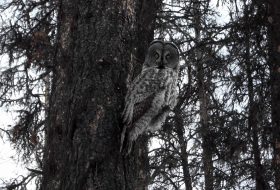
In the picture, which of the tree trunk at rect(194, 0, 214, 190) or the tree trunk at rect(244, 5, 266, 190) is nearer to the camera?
Result: the tree trunk at rect(244, 5, 266, 190)

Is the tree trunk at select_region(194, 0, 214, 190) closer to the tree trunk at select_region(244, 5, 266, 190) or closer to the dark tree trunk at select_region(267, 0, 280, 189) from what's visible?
the tree trunk at select_region(244, 5, 266, 190)

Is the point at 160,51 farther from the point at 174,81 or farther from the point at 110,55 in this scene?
the point at 110,55

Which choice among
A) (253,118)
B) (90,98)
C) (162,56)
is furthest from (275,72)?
(90,98)

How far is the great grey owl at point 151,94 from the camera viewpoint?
3469 mm

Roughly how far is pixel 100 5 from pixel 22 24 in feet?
15.6

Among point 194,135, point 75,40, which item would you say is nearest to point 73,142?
point 75,40

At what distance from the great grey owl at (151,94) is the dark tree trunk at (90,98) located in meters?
0.13

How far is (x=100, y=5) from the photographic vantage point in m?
3.43

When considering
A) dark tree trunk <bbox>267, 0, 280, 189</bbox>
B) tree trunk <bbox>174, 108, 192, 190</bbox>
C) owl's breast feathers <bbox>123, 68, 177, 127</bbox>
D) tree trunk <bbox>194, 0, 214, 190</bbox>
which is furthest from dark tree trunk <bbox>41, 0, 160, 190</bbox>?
tree trunk <bbox>174, 108, 192, 190</bbox>

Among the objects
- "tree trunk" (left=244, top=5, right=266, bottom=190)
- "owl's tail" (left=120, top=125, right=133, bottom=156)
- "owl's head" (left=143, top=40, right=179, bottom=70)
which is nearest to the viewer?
"owl's tail" (left=120, top=125, right=133, bottom=156)

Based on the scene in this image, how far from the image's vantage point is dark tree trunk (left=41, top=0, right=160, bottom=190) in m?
3.05

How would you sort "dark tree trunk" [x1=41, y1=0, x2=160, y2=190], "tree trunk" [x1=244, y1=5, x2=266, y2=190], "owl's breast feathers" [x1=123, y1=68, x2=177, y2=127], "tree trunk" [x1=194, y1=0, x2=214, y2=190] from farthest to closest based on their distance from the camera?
"tree trunk" [x1=194, y1=0, x2=214, y2=190] < "tree trunk" [x1=244, y1=5, x2=266, y2=190] < "owl's breast feathers" [x1=123, y1=68, x2=177, y2=127] < "dark tree trunk" [x1=41, y1=0, x2=160, y2=190]

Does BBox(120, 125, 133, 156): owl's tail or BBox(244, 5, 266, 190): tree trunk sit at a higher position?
BBox(244, 5, 266, 190): tree trunk

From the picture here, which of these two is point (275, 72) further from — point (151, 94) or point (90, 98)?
point (90, 98)
